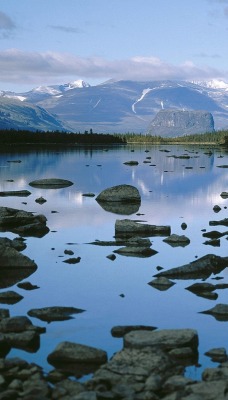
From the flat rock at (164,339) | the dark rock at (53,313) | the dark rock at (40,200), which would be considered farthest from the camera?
the dark rock at (40,200)

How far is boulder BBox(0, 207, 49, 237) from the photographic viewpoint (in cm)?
3020

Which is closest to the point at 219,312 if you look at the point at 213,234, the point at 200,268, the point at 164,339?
the point at 164,339

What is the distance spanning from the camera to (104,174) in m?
75.7

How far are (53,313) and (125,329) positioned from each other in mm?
2228

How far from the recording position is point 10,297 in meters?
18.2

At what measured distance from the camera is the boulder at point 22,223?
30203 mm

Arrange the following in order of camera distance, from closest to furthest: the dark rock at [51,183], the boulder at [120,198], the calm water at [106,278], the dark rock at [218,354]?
the dark rock at [218,354]
the calm water at [106,278]
the boulder at [120,198]
the dark rock at [51,183]

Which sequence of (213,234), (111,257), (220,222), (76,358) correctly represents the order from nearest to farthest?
(76,358)
(111,257)
(213,234)
(220,222)

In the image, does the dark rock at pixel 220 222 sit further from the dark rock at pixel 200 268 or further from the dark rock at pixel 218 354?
the dark rock at pixel 218 354

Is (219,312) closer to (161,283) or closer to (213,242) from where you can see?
(161,283)

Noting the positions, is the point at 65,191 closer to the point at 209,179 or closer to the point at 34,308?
the point at 209,179

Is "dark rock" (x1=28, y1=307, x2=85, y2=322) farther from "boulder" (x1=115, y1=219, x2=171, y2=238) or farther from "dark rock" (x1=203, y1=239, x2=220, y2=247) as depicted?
"boulder" (x1=115, y1=219, x2=171, y2=238)

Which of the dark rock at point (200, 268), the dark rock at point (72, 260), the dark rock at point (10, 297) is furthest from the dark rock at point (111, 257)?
the dark rock at point (10, 297)

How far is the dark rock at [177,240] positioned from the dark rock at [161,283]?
6.90 metres
